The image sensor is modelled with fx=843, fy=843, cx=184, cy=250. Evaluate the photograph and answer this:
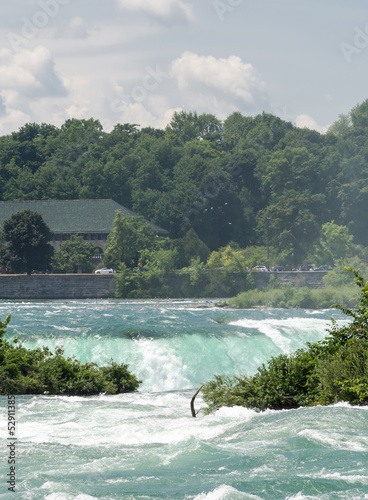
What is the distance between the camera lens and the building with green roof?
97688 mm

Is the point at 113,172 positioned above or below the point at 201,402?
above

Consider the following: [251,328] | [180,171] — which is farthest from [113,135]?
[251,328]

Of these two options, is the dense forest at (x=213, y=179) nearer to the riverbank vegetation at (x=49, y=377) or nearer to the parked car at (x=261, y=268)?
the parked car at (x=261, y=268)

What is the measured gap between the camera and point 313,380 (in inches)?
698

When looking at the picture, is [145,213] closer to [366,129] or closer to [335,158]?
[335,158]

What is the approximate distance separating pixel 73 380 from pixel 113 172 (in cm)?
9164

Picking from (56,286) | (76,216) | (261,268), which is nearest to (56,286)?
(56,286)

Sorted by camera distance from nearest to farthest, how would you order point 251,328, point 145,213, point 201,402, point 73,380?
point 201,402 < point 73,380 < point 251,328 < point 145,213

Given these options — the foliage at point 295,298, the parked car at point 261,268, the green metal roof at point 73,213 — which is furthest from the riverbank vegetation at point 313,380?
the green metal roof at point 73,213

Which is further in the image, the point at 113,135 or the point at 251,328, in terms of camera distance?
the point at 113,135

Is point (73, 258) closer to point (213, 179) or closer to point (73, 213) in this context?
point (73, 213)

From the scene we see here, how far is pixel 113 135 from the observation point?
430ft

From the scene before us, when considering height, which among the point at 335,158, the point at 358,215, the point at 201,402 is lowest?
the point at 201,402

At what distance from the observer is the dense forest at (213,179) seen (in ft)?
354
